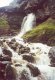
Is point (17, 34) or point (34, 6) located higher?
point (34, 6)

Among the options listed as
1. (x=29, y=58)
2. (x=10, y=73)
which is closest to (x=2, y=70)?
(x=10, y=73)

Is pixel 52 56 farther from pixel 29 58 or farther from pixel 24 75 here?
pixel 24 75

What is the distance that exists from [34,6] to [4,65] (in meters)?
27.4

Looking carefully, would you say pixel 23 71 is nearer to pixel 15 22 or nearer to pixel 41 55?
pixel 41 55

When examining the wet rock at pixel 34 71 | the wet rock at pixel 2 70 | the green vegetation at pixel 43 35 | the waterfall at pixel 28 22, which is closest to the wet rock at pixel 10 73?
the wet rock at pixel 2 70

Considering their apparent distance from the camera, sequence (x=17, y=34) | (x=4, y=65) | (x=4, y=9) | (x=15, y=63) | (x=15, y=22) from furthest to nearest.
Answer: (x=4, y=9) < (x=15, y=22) < (x=17, y=34) < (x=15, y=63) < (x=4, y=65)

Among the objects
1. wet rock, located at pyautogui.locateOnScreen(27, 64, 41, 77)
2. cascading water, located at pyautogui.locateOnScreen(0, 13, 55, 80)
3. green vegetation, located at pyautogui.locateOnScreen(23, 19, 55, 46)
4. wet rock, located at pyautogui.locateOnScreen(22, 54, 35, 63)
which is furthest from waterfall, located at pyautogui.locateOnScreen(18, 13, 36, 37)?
wet rock, located at pyautogui.locateOnScreen(27, 64, 41, 77)

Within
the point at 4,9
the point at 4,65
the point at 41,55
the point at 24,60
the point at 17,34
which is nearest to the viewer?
the point at 4,65

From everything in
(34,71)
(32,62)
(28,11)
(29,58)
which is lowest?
(32,62)

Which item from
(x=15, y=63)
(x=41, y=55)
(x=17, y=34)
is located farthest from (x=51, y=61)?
(x=17, y=34)

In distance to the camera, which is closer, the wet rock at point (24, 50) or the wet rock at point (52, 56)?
the wet rock at point (52, 56)

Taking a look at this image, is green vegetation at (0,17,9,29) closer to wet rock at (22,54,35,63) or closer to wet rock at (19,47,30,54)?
wet rock at (19,47,30,54)

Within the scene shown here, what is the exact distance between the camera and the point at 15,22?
56469 millimetres

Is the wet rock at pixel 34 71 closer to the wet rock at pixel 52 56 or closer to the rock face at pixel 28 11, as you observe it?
the wet rock at pixel 52 56
